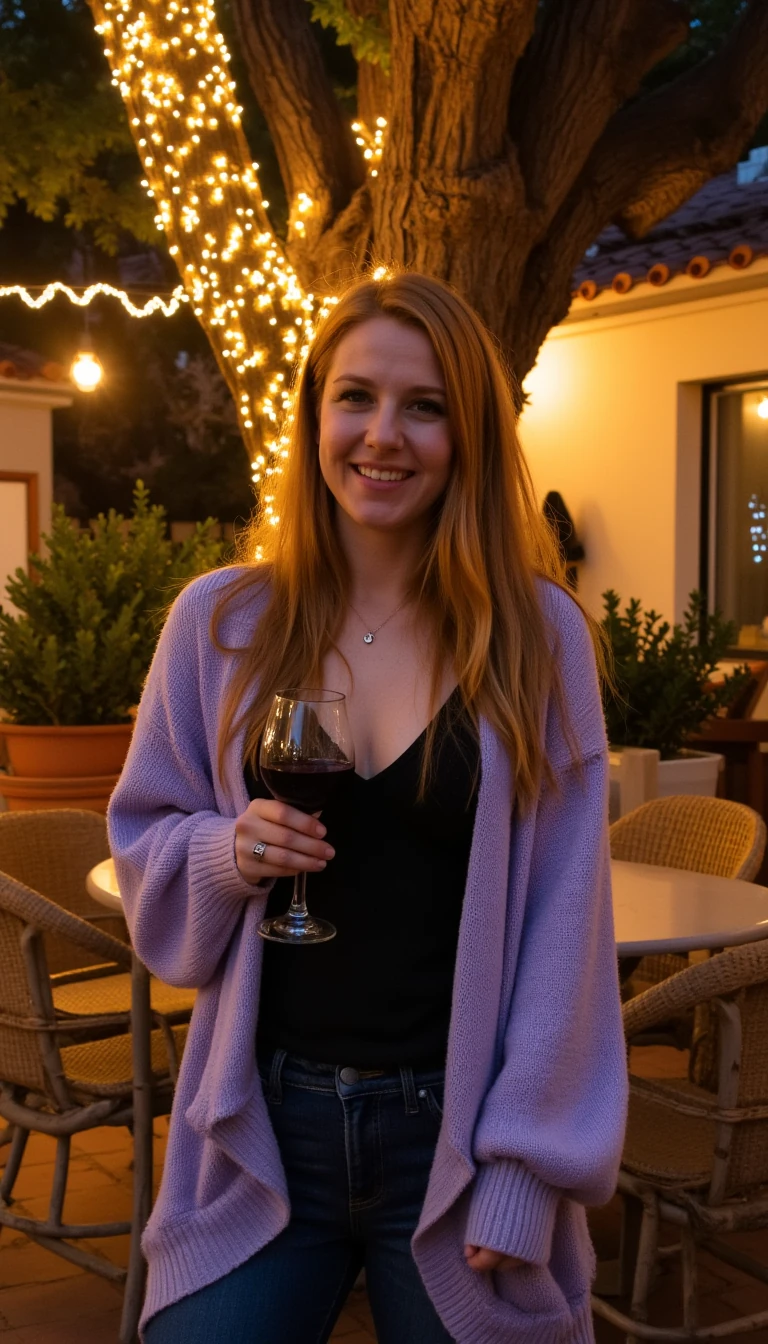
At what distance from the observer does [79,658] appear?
18.8 ft

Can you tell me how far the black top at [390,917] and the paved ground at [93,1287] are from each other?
1.70 metres

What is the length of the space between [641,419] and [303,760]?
349 inches

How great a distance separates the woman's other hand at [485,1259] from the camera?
1.68 meters

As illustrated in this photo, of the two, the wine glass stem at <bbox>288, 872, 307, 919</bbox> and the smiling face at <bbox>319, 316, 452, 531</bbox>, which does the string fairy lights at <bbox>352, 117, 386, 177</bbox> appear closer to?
the smiling face at <bbox>319, 316, 452, 531</bbox>

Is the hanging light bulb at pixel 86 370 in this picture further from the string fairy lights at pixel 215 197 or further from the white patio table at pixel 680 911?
the white patio table at pixel 680 911

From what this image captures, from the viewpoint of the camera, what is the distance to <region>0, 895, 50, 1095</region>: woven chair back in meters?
3.12

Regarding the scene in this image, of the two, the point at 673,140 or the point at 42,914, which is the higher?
the point at 673,140

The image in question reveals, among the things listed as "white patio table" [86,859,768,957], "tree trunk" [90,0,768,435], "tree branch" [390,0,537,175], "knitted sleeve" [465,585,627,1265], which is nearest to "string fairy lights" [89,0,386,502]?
"tree trunk" [90,0,768,435]

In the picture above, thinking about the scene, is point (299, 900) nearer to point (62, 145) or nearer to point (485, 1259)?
point (485, 1259)

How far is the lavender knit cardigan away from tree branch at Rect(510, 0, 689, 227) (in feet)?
11.2

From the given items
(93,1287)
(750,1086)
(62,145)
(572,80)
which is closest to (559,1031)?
(750,1086)

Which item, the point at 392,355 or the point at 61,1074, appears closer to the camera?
the point at 392,355

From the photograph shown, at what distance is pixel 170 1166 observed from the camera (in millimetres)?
1870

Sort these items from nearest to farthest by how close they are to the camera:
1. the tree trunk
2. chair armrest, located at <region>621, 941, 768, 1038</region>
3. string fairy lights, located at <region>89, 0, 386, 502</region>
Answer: chair armrest, located at <region>621, 941, 768, 1038</region>
the tree trunk
string fairy lights, located at <region>89, 0, 386, 502</region>
